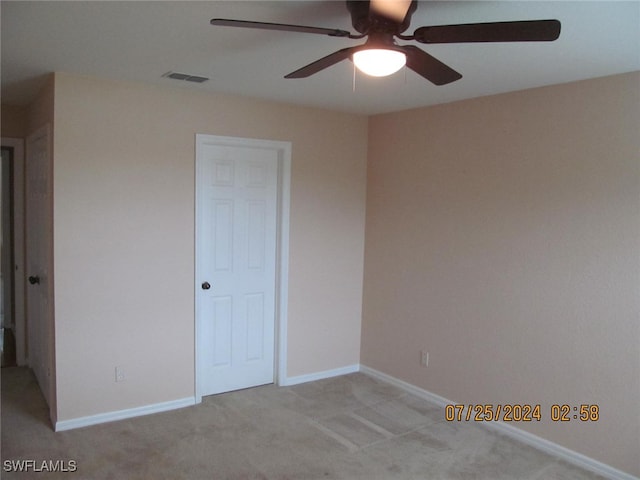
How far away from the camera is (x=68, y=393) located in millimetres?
3463

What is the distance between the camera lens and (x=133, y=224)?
11.9 ft

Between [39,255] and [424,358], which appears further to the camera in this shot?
[424,358]

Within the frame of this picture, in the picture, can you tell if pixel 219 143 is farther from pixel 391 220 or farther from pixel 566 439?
pixel 566 439

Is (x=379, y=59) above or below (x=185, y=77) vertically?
below

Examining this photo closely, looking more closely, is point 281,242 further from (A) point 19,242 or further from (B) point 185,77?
(A) point 19,242

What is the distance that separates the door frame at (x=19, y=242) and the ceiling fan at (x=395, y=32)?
11.6 feet

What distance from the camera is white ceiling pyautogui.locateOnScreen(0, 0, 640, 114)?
2.08m

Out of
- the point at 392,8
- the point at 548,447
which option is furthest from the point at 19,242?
the point at 548,447

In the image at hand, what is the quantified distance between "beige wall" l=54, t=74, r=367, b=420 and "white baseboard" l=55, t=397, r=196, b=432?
0.04 m

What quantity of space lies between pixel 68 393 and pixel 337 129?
2.98 meters

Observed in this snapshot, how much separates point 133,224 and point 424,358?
2536 mm

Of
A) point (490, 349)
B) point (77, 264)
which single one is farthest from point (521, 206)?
point (77, 264)

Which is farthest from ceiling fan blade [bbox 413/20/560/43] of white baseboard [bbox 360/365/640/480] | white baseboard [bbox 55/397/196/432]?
white baseboard [bbox 55/397/196/432]

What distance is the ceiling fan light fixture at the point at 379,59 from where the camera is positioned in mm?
1877
